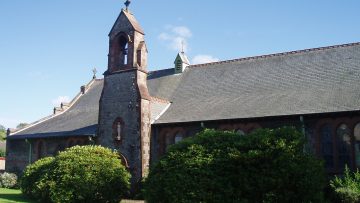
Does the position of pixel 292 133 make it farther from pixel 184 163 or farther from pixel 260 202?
pixel 184 163

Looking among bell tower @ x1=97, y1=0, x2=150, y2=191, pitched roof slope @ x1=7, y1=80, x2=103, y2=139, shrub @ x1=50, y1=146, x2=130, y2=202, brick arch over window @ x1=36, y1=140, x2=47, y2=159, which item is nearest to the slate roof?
pitched roof slope @ x1=7, y1=80, x2=103, y2=139

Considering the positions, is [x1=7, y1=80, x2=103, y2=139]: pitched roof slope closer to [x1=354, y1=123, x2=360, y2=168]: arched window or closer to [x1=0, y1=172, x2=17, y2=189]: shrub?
[x1=0, y1=172, x2=17, y2=189]: shrub

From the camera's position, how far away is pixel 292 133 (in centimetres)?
1540

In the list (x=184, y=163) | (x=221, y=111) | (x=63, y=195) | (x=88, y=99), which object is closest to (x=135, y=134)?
(x=221, y=111)

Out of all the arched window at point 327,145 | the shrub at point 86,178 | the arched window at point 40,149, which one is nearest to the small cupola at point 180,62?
the arched window at point 40,149

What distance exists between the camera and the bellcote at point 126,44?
26.7 meters

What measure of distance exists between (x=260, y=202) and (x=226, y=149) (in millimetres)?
2442

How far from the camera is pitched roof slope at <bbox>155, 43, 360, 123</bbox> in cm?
2233

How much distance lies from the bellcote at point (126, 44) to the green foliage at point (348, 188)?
46.1 feet

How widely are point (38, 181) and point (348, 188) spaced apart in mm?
15355

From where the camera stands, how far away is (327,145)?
21.2 metres

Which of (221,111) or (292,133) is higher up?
(221,111)

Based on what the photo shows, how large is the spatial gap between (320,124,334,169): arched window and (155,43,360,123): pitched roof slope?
1169 mm

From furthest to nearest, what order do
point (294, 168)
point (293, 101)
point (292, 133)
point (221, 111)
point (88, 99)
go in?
point (88, 99) → point (221, 111) → point (293, 101) → point (292, 133) → point (294, 168)
